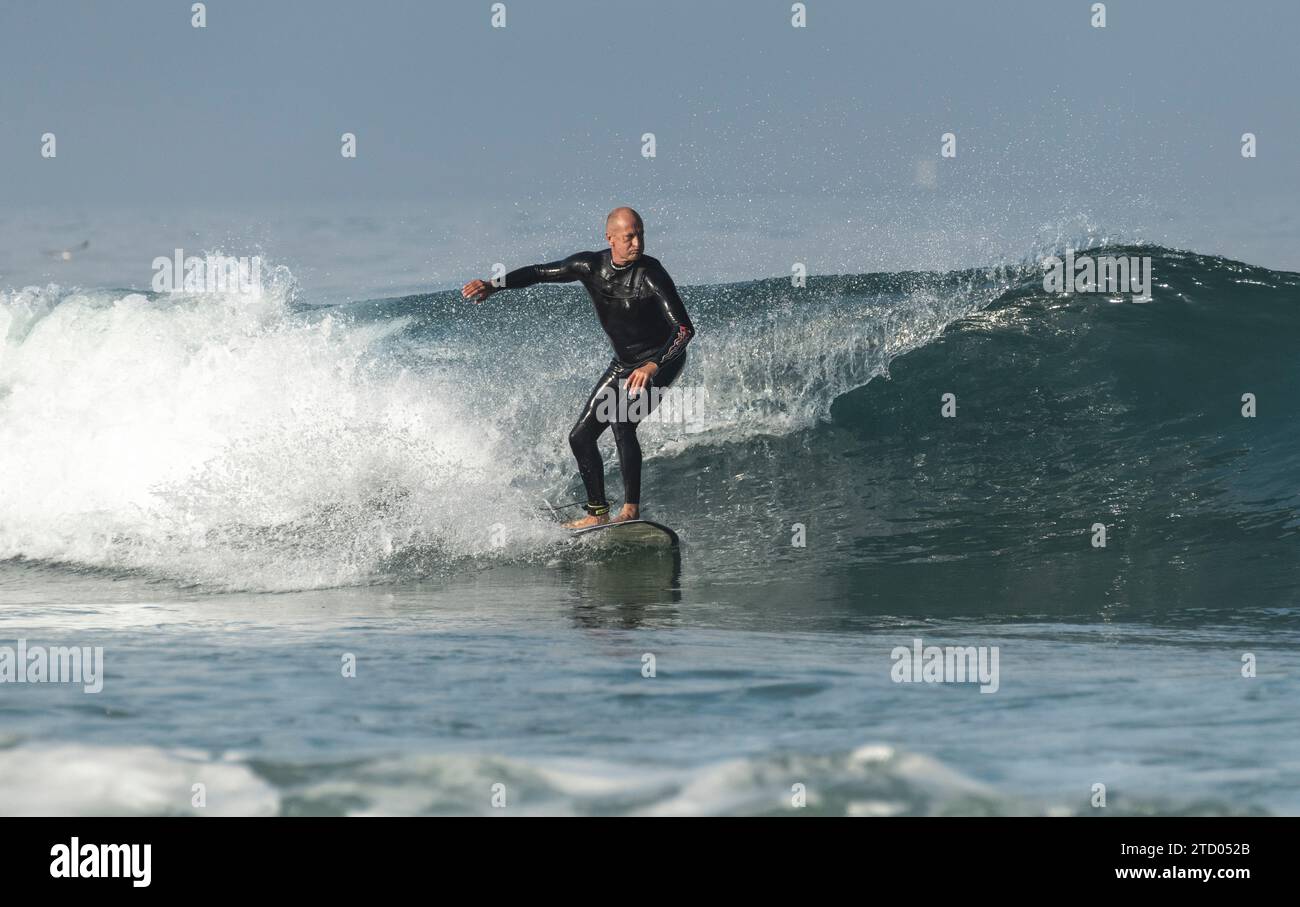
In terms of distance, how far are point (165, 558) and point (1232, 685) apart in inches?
261

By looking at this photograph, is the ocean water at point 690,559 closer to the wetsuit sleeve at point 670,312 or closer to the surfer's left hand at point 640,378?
the surfer's left hand at point 640,378

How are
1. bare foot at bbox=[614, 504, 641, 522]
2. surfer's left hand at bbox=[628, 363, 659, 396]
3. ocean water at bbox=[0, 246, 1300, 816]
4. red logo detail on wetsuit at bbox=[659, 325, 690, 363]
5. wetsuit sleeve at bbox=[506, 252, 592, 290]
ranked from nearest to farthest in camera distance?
ocean water at bbox=[0, 246, 1300, 816] < surfer's left hand at bbox=[628, 363, 659, 396] < red logo detail on wetsuit at bbox=[659, 325, 690, 363] < wetsuit sleeve at bbox=[506, 252, 592, 290] < bare foot at bbox=[614, 504, 641, 522]

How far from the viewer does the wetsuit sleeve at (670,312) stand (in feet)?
25.1


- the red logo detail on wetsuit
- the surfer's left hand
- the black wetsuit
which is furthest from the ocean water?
the red logo detail on wetsuit

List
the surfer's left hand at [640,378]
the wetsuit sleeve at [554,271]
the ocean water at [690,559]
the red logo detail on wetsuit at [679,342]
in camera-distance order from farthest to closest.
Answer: the wetsuit sleeve at [554,271] → the red logo detail on wetsuit at [679,342] → the surfer's left hand at [640,378] → the ocean water at [690,559]

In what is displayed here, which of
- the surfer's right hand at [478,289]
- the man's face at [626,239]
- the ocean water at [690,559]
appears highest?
the man's face at [626,239]

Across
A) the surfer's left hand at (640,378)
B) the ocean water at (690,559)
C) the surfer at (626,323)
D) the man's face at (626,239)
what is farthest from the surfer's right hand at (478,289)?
the ocean water at (690,559)

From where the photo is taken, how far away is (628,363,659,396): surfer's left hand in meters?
7.48

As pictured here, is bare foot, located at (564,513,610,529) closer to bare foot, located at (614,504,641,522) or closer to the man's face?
bare foot, located at (614,504,641,522)

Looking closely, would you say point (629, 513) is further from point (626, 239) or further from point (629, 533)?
point (626, 239)

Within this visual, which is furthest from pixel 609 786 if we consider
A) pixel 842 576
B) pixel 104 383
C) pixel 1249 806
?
pixel 104 383

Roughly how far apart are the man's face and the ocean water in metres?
1.94

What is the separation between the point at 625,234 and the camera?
7.66 meters

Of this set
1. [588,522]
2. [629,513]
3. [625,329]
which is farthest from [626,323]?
[588,522]
